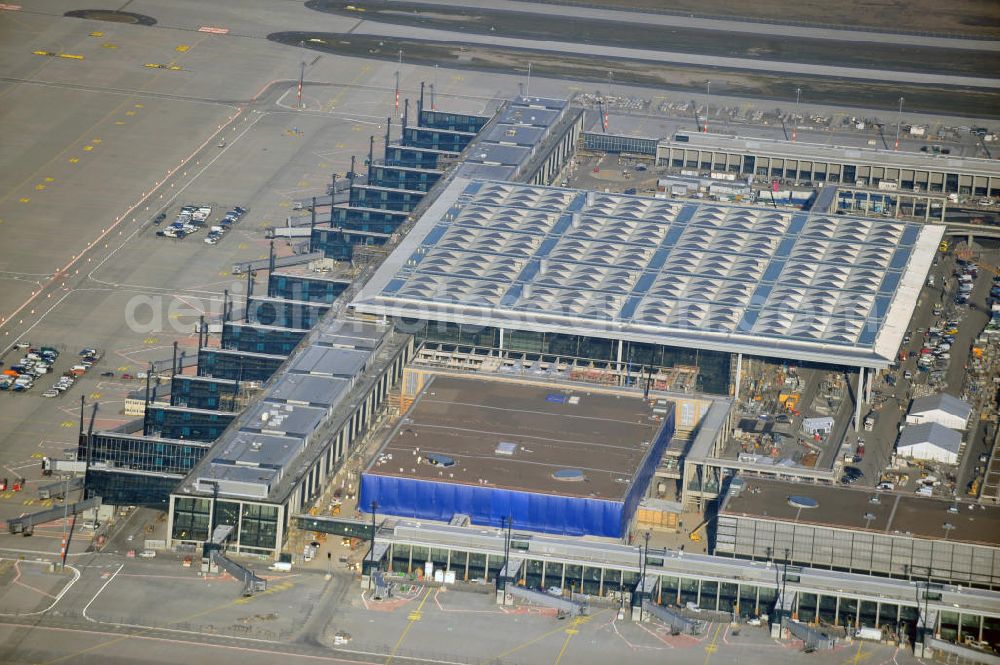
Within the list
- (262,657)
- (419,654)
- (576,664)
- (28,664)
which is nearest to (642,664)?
(576,664)

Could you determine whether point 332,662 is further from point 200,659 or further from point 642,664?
point 642,664

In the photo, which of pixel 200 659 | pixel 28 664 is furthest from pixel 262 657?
pixel 28 664

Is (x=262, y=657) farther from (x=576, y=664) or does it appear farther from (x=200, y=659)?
(x=576, y=664)

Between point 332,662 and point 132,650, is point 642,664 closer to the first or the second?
point 332,662

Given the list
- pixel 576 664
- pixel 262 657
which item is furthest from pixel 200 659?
pixel 576 664

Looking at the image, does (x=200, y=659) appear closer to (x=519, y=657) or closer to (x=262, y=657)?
(x=262, y=657)

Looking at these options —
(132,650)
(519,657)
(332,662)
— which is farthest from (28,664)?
(519,657)
